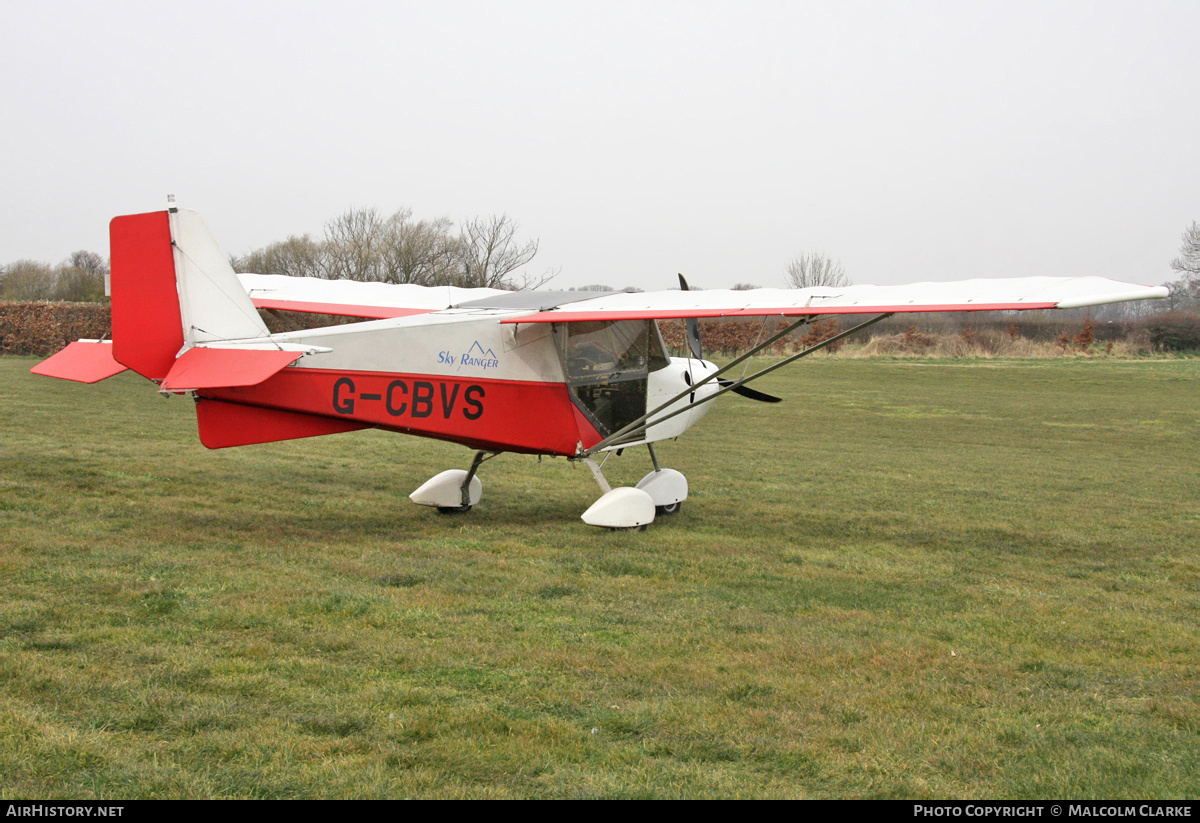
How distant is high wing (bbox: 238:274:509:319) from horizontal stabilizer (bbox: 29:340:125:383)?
74.5 inches

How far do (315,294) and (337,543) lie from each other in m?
4.11

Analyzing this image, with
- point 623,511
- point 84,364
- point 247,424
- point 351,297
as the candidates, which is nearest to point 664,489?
point 623,511

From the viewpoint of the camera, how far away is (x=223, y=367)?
6793 millimetres

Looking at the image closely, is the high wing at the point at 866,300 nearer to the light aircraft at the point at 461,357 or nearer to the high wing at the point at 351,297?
the light aircraft at the point at 461,357

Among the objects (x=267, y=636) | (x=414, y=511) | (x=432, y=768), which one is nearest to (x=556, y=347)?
(x=414, y=511)

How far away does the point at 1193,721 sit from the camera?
412 cm

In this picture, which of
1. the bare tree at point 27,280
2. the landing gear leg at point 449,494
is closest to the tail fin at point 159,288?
the landing gear leg at point 449,494

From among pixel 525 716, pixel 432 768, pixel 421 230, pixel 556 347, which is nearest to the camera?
pixel 432 768

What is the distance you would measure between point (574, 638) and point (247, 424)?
3603 mm

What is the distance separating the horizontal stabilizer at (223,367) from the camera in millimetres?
6625

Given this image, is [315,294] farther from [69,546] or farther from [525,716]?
[525,716]

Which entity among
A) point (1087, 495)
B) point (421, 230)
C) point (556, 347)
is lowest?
point (1087, 495)

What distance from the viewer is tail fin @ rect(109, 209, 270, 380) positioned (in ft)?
23.0

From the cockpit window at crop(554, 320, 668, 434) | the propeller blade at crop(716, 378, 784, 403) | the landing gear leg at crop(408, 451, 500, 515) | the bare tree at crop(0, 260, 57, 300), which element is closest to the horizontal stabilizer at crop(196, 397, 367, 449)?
the landing gear leg at crop(408, 451, 500, 515)
